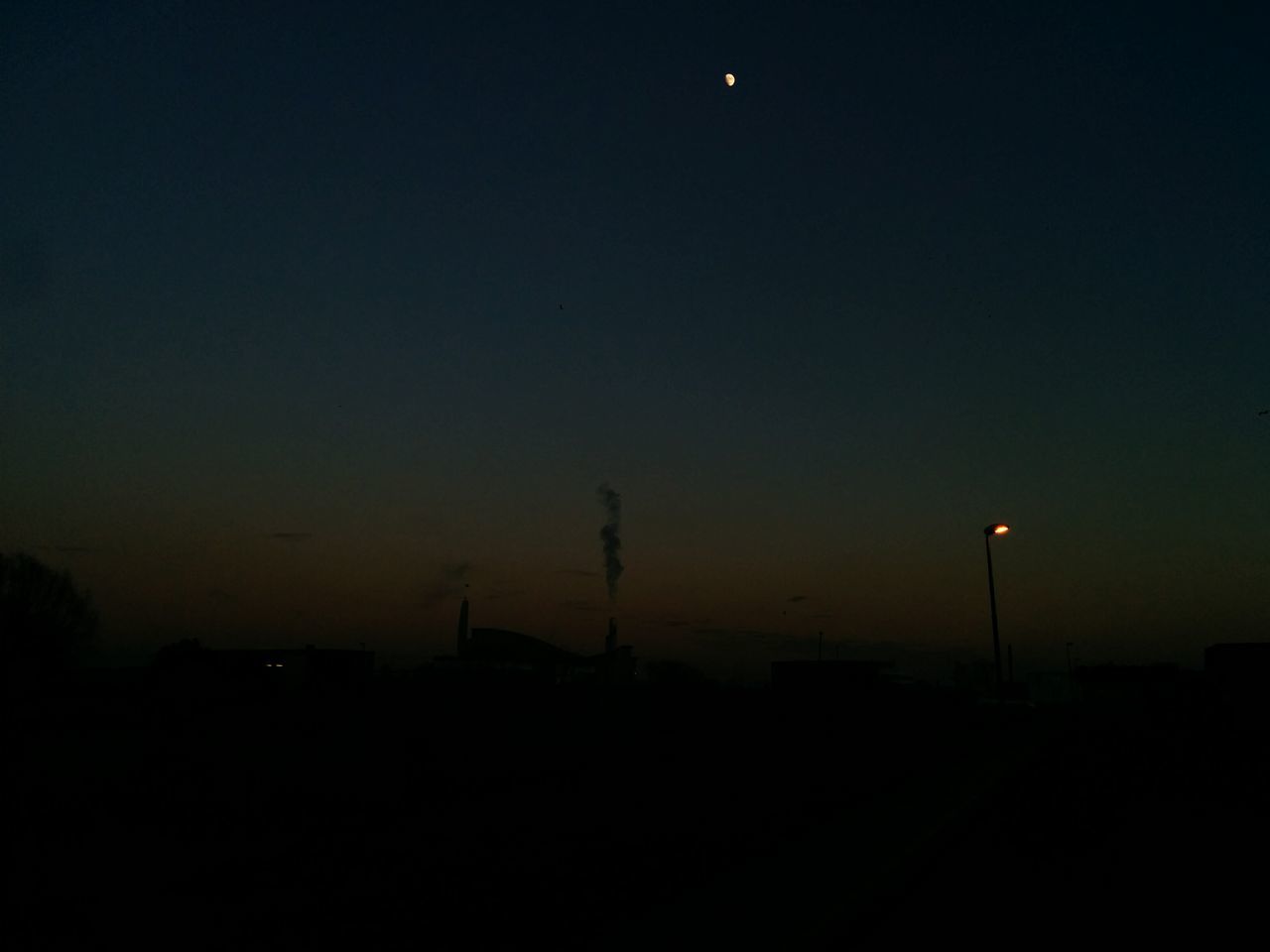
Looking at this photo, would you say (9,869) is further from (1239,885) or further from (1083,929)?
(1239,885)

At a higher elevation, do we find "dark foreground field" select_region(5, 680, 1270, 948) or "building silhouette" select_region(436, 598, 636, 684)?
"building silhouette" select_region(436, 598, 636, 684)

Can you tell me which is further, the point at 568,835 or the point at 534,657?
the point at 534,657

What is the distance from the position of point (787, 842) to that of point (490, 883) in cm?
352

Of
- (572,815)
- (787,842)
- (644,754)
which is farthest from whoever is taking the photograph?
(644,754)

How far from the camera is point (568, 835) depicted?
11.3 metres

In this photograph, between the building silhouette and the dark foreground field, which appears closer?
the dark foreground field

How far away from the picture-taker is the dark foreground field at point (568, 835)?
780cm

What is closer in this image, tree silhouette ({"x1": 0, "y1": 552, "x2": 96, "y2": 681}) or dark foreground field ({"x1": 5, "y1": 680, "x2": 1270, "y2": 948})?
dark foreground field ({"x1": 5, "y1": 680, "x2": 1270, "y2": 948})

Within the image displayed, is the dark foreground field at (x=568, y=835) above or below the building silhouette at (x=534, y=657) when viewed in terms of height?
below

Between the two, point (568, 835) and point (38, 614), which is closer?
point (568, 835)

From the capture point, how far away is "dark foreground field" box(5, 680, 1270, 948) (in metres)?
7.80

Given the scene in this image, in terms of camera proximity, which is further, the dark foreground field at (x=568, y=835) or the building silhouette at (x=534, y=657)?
the building silhouette at (x=534, y=657)

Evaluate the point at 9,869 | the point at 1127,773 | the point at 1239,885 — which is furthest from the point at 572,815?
the point at 1127,773

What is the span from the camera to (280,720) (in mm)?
17016
